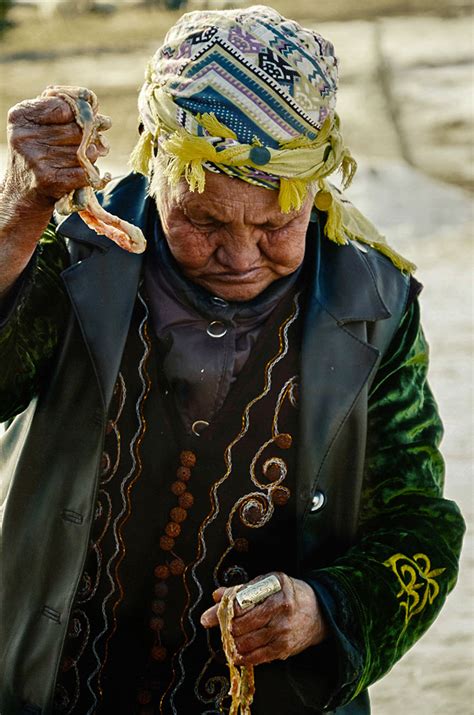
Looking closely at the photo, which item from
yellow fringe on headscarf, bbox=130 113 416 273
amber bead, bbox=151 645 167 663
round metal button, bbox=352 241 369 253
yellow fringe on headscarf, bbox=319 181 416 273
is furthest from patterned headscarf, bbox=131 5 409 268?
amber bead, bbox=151 645 167 663

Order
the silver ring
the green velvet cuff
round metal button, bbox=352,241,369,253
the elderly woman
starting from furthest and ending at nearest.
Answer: round metal button, bbox=352,241,369,253, the green velvet cuff, the elderly woman, the silver ring

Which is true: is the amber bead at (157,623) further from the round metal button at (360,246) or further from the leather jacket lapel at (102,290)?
the round metal button at (360,246)

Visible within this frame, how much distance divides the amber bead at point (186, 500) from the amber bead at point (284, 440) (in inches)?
8.3

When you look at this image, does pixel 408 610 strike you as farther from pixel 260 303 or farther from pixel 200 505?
pixel 260 303

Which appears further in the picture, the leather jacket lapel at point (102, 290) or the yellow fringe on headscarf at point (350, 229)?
the yellow fringe on headscarf at point (350, 229)

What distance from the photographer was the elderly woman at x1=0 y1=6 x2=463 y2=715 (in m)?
2.89

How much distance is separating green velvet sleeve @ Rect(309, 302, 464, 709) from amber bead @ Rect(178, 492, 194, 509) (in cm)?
30

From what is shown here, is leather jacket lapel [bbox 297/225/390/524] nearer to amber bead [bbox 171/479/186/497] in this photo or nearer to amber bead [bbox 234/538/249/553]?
amber bead [bbox 234/538/249/553]

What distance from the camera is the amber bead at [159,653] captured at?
10.1 ft

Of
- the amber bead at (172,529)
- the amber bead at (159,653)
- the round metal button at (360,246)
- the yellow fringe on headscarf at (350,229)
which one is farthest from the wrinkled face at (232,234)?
the amber bead at (159,653)

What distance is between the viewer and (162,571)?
10.0 ft

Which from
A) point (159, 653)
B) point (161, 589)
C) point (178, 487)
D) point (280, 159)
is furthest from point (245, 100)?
point (159, 653)

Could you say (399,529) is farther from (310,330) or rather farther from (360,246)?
(360,246)

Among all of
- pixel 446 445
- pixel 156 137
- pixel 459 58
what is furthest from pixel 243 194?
pixel 459 58
